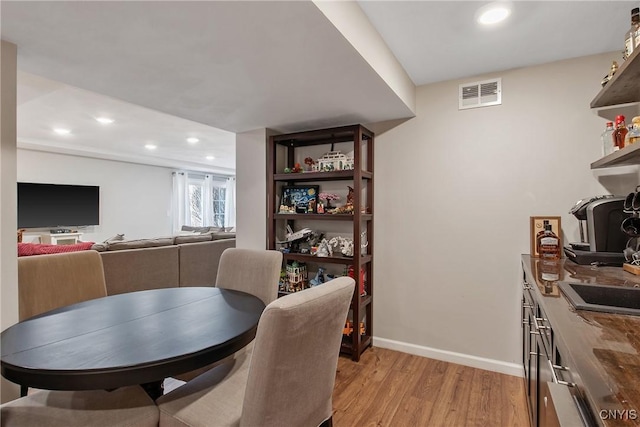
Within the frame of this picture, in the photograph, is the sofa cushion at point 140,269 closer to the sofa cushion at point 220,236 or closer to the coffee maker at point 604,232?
the sofa cushion at point 220,236

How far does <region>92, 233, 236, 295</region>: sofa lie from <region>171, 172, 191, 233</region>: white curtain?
13.1ft

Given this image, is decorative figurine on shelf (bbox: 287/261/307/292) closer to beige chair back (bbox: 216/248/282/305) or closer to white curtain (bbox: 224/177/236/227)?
beige chair back (bbox: 216/248/282/305)

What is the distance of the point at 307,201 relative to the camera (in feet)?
10.2

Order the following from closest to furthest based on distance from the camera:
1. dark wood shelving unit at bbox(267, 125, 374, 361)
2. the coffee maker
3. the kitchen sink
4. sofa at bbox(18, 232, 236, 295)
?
the kitchen sink → the coffee maker → dark wood shelving unit at bbox(267, 125, 374, 361) → sofa at bbox(18, 232, 236, 295)

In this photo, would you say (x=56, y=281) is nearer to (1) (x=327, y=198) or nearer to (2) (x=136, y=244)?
(2) (x=136, y=244)

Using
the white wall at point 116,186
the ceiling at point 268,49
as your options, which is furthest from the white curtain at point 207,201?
the ceiling at point 268,49

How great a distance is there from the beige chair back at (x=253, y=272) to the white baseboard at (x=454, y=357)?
4.60 feet

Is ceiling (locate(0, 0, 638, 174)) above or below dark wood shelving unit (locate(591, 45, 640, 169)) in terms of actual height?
above

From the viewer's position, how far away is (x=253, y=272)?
7.03 feet

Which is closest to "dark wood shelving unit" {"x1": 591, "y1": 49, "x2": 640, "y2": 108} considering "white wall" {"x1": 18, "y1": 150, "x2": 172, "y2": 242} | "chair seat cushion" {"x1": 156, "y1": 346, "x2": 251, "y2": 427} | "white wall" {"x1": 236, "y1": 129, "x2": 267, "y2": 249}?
"chair seat cushion" {"x1": 156, "y1": 346, "x2": 251, "y2": 427}

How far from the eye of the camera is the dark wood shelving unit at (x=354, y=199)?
8.86 ft

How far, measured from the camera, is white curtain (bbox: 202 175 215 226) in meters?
9.03

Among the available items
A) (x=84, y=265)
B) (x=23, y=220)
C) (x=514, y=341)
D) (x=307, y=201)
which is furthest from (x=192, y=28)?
(x=23, y=220)

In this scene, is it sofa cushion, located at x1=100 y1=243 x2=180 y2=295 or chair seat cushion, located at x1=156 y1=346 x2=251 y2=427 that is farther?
sofa cushion, located at x1=100 y1=243 x2=180 y2=295
